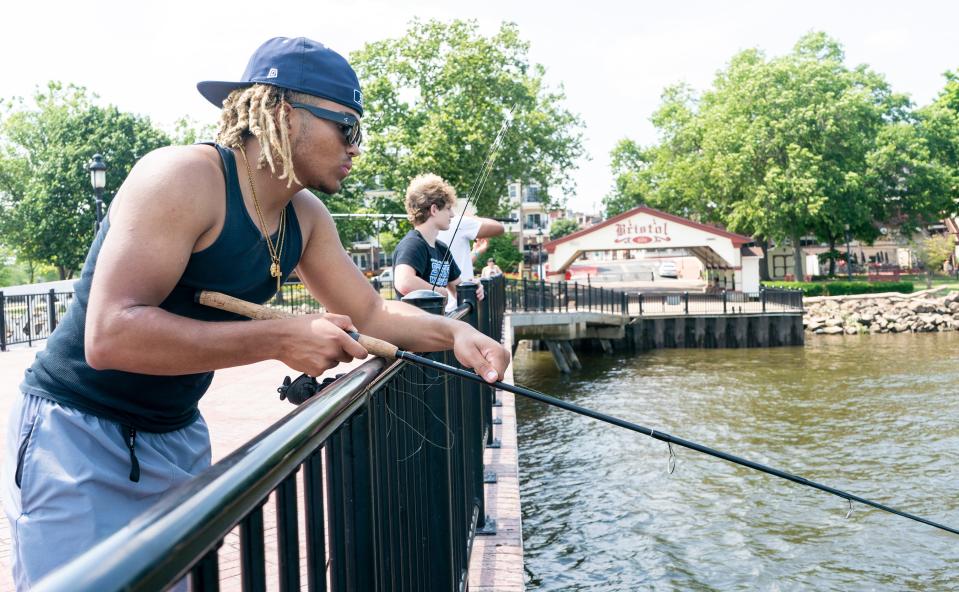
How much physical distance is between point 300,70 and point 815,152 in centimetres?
4540

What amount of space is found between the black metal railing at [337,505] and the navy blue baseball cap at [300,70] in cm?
70

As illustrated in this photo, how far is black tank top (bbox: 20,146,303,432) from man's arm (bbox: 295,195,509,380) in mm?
373

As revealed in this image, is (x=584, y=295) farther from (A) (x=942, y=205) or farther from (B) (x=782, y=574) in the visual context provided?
(A) (x=942, y=205)

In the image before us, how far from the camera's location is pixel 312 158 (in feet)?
7.03

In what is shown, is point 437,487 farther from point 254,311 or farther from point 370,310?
point 254,311

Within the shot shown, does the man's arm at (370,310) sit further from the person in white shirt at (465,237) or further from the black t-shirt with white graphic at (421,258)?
the person in white shirt at (465,237)

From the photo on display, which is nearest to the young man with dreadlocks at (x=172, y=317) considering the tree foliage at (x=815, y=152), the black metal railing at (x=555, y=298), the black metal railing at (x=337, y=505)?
the black metal railing at (x=337, y=505)

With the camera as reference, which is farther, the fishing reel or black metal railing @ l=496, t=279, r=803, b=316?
black metal railing @ l=496, t=279, r=803, b=316

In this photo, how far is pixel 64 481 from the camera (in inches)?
73.2

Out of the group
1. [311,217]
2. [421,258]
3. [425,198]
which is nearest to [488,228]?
[425,198]

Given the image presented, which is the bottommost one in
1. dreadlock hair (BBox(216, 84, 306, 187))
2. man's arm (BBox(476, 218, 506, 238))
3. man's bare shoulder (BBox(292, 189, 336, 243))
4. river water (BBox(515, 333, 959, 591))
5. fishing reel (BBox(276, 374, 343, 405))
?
river water (BBox(515, 333, 959, 591))

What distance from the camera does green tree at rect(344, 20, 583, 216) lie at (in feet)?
132

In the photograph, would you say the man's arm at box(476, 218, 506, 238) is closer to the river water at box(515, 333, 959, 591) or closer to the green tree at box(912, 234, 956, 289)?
the river water at box(515, 333, 959, 591)

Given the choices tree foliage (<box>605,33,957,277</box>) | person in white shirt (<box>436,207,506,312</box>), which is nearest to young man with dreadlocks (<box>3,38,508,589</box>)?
person in white shirt (<box>436,207,506,312</box>)
